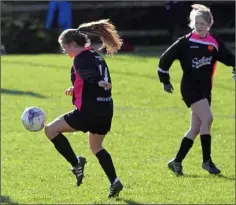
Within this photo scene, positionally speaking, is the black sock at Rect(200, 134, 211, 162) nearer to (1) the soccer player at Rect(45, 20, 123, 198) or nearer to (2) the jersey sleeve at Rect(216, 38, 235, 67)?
(2) the jersey sleeve at Rect(216, 38, 235, 67)

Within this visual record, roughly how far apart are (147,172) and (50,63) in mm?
13903

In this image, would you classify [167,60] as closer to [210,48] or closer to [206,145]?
[210,48]

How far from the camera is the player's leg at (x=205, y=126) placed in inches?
334

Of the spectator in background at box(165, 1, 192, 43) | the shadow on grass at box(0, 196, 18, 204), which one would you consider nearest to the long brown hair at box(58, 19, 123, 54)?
the shadow on grass at box(0, 196, 18, 204)

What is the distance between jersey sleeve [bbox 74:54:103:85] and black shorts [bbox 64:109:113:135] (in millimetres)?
344

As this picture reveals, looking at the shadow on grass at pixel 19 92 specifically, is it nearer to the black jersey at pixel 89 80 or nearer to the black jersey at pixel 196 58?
the black jersey at pixel 196 58

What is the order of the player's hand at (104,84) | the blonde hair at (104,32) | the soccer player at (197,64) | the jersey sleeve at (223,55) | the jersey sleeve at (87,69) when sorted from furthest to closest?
the jersey sleeve at (223,55)
the soccer player at (197,64)
the blonde hair at (104,32)
the jersey sleeve at (87,69)
the player's hand at (104,84)

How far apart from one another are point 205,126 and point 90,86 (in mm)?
2142

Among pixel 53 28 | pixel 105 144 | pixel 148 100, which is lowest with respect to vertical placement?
pixel 53 28

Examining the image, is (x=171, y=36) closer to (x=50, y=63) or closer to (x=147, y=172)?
(x=50, y=63)

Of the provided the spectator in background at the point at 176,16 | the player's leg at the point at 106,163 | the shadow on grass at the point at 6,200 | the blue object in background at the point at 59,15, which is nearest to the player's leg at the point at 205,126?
the player's leg at the point at 106,163

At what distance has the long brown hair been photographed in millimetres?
6949

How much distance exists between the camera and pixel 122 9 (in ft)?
89.8

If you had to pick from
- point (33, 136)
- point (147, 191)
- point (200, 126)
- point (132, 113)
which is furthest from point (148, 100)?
point (147, 191)
